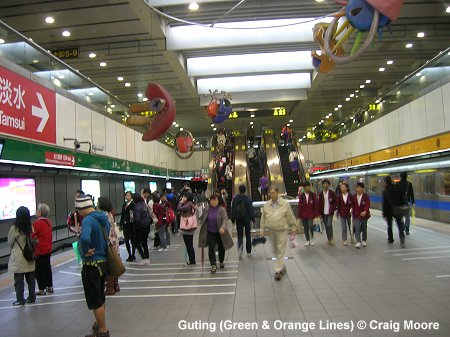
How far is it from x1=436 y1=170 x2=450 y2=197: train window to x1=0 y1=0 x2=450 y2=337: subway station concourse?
0.24ft

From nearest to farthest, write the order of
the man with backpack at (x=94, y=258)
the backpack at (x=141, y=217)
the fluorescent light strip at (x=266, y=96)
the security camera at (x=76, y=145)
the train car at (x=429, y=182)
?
Answer: the man with backpack at (x=94, y=258) → the backpack at (x=141, y=217) → the security camera at (x=76, y=145) → the train car at (x=429, y=182) → the fluorescent light strip at (x=266, y=96)

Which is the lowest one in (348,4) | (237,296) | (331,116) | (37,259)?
(237,296)

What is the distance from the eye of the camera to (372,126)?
20.6 m

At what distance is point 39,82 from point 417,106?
39.8 ft

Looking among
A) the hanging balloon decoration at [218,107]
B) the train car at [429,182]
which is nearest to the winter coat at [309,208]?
the hanging balloon decoration at [218,107]

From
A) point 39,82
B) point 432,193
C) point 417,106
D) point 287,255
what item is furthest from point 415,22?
point 39,82

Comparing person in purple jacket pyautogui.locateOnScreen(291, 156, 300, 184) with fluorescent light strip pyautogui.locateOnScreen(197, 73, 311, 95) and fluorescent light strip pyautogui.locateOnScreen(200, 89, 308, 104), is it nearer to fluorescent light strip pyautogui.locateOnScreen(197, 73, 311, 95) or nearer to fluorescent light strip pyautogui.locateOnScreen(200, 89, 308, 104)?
fluorescent light strip pyautogui.locateOnScreen(200, 89, 308, 104)

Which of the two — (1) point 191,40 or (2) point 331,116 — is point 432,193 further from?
(2) point 331,116

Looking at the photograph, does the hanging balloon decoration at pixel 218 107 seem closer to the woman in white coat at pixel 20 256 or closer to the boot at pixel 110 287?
the boot at pixel 110 287

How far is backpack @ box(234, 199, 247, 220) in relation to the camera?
9.22m

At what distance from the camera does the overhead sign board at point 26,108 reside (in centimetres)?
850

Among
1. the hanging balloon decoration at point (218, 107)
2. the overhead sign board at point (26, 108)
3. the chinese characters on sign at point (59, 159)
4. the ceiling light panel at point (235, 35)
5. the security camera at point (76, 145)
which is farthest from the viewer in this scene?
the ceiling light panel at point (235, 35)

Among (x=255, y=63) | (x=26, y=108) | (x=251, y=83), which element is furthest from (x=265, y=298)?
(x=251, y=83)

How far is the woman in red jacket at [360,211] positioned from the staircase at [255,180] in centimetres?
1060
